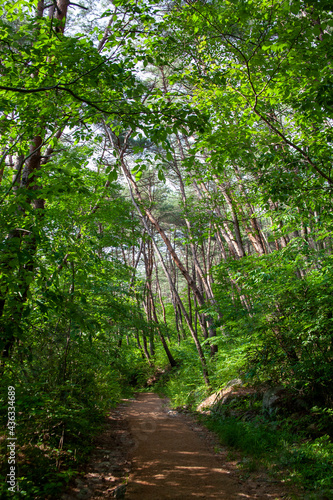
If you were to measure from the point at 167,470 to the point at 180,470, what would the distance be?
194 millimetres

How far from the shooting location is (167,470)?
4402mm

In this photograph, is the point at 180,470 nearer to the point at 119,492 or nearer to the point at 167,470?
the point at 167,470

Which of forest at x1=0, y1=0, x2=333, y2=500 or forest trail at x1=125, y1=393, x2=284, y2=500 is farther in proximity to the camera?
forest trail at x1=125, y1=393, x2=284, y2=500

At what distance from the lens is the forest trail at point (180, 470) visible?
3682mm

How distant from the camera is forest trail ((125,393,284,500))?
3682 mm

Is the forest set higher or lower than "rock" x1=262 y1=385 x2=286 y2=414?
higher

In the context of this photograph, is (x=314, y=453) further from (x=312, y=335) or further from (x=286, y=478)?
(x=312, y=335)

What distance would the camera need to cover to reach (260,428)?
5031mm

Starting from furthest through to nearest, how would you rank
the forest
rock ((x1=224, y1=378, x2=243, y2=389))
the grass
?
rock ((x1=224, y1=378, x2=243, y2=389)), the grass, the forest

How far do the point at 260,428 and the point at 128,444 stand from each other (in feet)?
8.27

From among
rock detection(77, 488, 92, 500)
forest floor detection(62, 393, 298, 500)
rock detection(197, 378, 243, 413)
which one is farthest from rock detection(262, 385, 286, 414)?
rock detection(77, 488, 92, 500)

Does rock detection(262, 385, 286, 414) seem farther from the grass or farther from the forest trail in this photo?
the forest trail

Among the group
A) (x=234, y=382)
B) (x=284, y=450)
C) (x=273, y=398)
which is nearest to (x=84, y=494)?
(x=284, y=450)

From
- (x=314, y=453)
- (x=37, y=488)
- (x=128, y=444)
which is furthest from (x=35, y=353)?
(x=314, y=453)
